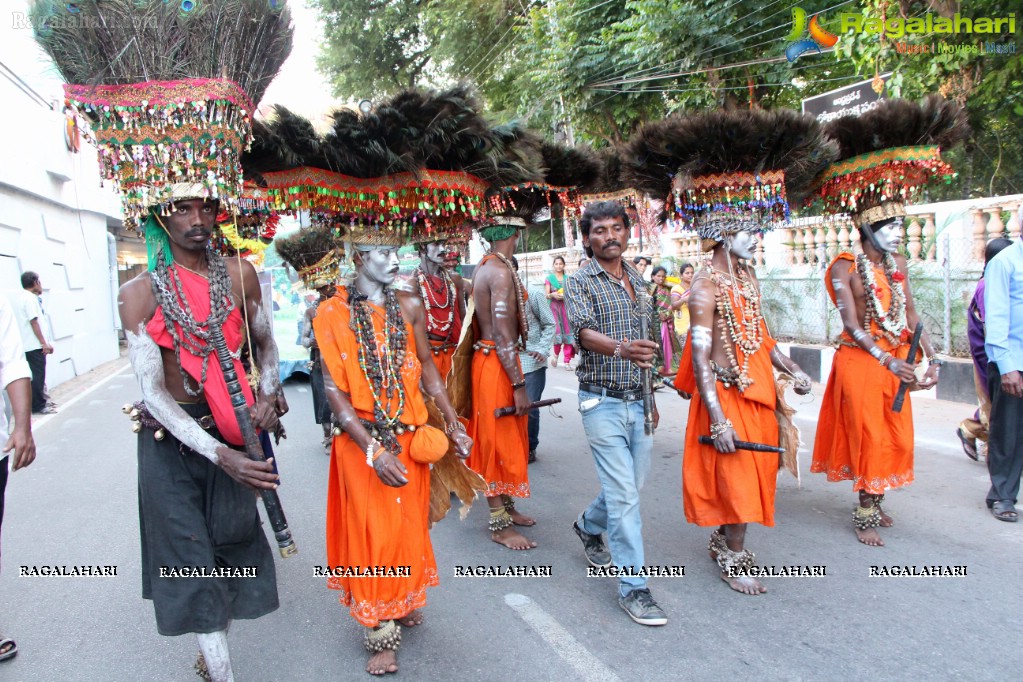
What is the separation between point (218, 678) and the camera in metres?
2.76

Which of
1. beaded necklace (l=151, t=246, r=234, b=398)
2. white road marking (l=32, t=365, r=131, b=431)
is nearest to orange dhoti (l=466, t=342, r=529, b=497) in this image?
beaded necklace (l=151, t=246, r=234, b=398)

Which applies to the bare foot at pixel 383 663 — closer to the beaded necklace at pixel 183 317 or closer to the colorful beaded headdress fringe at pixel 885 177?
the beaded necklace at pixel 183 317

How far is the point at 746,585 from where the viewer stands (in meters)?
3.72

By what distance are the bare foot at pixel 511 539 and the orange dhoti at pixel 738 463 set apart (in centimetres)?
109

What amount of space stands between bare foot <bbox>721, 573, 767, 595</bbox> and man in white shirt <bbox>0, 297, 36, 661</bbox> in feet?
11.4

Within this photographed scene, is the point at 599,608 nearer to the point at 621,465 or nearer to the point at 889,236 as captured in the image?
the point at 621,465

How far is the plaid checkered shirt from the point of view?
3609 mm

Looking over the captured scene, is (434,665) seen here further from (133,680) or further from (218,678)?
(133,680)

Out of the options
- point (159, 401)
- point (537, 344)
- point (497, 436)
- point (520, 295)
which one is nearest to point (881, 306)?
point (520, 295)

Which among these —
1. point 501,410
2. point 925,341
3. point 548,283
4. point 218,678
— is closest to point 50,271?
point 548,283

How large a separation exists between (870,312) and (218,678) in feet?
13.4

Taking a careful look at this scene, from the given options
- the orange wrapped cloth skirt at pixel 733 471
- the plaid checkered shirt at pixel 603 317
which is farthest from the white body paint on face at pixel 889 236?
the plaid checkered shirt at pixel 603 317

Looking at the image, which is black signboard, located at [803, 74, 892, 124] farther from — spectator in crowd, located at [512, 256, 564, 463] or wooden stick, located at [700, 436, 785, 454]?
wooden stick, located at [700, 436, 785, 454]

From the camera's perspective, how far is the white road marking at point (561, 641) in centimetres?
301
